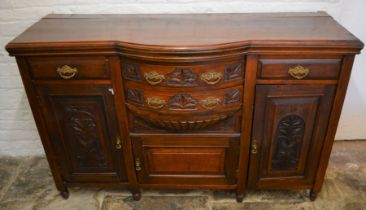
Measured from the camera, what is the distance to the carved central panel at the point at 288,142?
4.42ft

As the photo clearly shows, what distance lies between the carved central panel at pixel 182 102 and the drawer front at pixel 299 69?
0.29m

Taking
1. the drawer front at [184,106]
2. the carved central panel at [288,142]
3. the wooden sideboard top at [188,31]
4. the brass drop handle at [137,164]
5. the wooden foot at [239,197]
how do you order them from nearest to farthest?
1. the wooden sideboard top at [188,31]
2. the drawer front at [184,106]
3. the carved central panel at [288,142]
4. the brass drop handle at [137,164]
5. the wooden foot at [239,197]

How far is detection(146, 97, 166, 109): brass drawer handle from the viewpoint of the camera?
49.4 inches

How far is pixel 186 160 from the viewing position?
1482mm

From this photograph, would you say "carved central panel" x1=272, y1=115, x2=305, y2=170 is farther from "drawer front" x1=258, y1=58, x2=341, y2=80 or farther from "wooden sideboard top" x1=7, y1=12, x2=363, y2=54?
"wooden sideboard top" x1=7, y1=12, x2=363, y2=54

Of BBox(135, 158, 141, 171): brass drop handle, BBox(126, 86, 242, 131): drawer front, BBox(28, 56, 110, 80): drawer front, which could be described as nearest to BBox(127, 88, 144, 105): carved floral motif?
BBox(126, 86, 242, 131): drawer front

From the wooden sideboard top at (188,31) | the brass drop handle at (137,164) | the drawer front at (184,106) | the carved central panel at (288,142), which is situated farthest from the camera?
the brass drop handle at (137,164)

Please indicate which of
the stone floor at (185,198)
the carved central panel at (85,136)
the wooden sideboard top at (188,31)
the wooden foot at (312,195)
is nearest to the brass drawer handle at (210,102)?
the wooden sideboard top at (188,31)

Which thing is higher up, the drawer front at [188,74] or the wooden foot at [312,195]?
the drawer front at [188,74]

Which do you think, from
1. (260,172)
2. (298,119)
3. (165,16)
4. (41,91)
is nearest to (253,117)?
(298,119)

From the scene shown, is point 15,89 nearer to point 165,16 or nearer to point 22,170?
point 22,170

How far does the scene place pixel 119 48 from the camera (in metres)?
1.17

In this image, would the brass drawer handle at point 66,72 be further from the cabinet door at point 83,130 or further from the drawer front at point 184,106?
the drawer front at point 184,106

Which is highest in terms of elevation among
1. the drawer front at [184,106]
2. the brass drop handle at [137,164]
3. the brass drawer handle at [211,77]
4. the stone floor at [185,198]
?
the brass drawer handle at [211,77]
